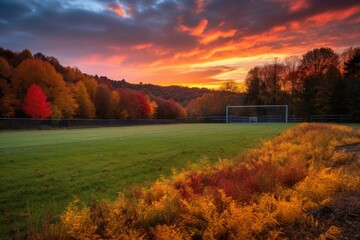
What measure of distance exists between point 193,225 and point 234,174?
3.08 m

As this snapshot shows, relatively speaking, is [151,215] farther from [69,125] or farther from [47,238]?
[69,125]

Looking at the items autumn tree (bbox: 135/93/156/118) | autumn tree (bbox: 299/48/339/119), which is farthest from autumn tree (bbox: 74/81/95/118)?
autumn tree (bbox: 299/48/339/119)

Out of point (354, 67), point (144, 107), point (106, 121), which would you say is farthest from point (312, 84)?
point (144, 107)

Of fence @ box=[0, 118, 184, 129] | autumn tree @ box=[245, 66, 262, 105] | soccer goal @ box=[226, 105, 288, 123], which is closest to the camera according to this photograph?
fence @ box=[0, 118, 184, 129]

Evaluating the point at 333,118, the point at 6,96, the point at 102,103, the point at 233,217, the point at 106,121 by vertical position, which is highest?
the point at 6,96

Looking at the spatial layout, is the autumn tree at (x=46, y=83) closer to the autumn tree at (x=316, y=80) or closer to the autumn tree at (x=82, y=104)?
the autumn tree at (x=82, y=104)

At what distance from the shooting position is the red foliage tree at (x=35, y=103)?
2223 inches

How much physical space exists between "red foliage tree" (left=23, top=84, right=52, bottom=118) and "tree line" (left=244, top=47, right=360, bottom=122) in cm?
5651

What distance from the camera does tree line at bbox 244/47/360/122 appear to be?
6469 centimetres

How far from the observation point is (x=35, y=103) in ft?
186

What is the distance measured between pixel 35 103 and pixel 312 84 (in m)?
61.9

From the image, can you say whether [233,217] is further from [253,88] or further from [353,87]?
[253,88]

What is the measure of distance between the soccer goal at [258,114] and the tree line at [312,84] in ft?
7.76

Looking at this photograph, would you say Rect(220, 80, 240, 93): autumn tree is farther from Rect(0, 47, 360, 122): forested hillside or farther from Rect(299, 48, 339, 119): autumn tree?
Rect(299, 48, 339, 119): autumn tree
